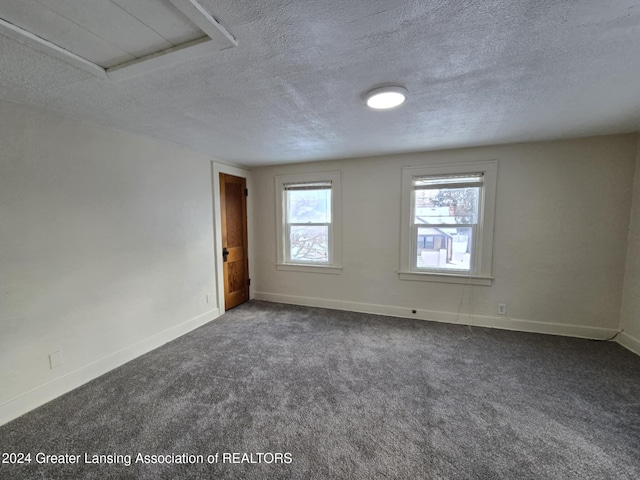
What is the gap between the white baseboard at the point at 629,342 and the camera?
8.38ft

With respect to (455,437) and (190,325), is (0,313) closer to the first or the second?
(190,325)

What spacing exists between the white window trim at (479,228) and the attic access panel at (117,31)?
9.03ft

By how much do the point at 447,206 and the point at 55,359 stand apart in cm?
423

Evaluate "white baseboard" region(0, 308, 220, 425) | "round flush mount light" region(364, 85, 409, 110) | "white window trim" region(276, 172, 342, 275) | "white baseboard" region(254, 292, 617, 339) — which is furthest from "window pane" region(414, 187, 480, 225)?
"white baseboard" region(0, 308, 220, 425)

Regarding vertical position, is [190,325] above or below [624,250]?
below

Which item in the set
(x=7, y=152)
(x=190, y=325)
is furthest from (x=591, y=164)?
(x=7, y=152)

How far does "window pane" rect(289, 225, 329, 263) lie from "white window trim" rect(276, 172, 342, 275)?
88mm

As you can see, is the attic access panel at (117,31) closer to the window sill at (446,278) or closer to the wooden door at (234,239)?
the wooden door at (234,239)

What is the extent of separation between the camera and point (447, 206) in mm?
3301

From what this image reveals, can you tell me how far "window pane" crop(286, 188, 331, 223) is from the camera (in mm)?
3875

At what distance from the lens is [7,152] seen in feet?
5.82

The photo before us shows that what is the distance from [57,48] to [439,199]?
357 centimetres

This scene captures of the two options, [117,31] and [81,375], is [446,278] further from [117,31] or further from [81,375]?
[81,375]

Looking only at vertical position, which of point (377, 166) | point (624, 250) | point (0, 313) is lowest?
point (0, 313)
